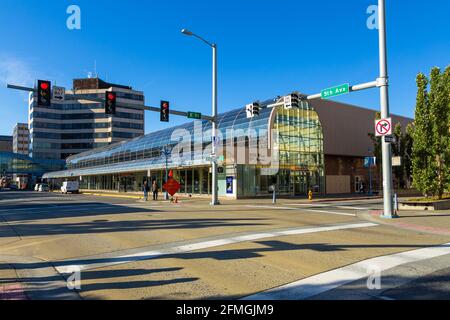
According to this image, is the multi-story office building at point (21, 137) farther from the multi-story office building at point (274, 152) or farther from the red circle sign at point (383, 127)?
A: the red circle sign at point (383, 127)

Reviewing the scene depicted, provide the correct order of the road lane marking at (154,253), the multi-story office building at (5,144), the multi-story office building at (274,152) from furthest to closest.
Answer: the multi-story office building at (5,144) < the multi-story office building at (274,152) < the road lane marking at (154,253)

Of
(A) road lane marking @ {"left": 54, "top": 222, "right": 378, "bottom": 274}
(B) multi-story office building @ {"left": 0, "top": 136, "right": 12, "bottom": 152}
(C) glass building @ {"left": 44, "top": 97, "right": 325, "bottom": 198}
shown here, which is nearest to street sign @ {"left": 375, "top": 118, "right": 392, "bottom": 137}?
(A) road lane marking @ {"left": 54, "top": 222, "right": 378, "bottom": 274}

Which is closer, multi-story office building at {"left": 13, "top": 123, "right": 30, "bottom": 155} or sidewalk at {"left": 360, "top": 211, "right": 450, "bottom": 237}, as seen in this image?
sidewalk at {"left": 360, "top": 211, "right": 450, "bottom": 237}

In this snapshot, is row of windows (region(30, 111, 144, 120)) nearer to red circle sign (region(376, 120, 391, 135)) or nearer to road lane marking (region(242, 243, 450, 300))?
red circle sign (region(376, 120, 391, 135))

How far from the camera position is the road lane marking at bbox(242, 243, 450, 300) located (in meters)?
5.25

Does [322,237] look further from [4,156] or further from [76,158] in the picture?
[4,156]

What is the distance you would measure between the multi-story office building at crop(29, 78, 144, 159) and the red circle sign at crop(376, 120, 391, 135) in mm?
107169

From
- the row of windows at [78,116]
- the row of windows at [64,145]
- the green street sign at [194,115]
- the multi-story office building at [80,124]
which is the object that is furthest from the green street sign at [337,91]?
the row of windows at [64,145]

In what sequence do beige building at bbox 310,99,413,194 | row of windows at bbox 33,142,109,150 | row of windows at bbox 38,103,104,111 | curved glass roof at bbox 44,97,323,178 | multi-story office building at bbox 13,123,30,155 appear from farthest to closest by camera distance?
1. multi-story office building at bbox 13,123,30,155
2. row of windows at bbox 38,103,104,111
3. row of windows at bbox 33,142,109,150
4. beige building at bbox 310,99,413,194
5. curved glass roof at bbox 44,97,323,178

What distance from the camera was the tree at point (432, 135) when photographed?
20.2 meters

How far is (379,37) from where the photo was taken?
15922 mm

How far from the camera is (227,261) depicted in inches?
292

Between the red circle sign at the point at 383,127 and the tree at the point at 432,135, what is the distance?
6.68 metres
